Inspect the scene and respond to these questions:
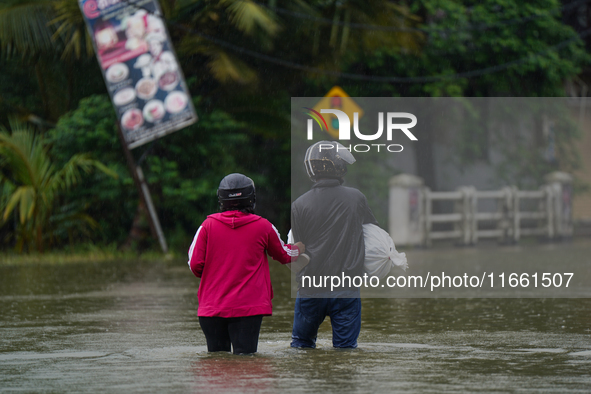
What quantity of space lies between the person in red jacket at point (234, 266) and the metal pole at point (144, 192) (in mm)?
11124

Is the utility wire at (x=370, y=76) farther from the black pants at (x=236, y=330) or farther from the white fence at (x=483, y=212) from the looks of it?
the black pants at (x=236, y=330)

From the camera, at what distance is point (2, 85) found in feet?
66.6

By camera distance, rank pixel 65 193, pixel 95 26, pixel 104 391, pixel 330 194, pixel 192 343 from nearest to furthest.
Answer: pixel 104 391 → pixel 330 194 → pixel 192 343 → pixel 95 26 → pixel 65 193

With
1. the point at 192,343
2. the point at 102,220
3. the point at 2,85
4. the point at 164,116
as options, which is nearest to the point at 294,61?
the point at 164,116

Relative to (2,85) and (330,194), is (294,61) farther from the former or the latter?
(330,194)

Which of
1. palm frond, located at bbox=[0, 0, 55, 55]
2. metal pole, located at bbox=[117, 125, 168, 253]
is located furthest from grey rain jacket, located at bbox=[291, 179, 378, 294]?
palm frond, located at bbox=[0, 0, 55, 55]

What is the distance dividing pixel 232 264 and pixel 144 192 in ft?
37.2

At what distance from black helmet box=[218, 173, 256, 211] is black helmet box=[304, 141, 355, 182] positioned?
675 millimetres

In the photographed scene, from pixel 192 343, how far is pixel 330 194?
1644 mm

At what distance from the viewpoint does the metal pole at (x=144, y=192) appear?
58.1 ft

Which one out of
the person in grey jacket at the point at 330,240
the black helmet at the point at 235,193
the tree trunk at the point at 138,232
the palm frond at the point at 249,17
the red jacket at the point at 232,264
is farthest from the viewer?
the tree trunk at the point at 138,232

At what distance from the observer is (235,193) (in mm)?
6727

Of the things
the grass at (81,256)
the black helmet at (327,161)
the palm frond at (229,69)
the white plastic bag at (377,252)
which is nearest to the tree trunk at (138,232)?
the grass at (81,256)

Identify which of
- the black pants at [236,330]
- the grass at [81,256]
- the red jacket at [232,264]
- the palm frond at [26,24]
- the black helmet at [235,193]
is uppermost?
the palm frond at [26,24]
